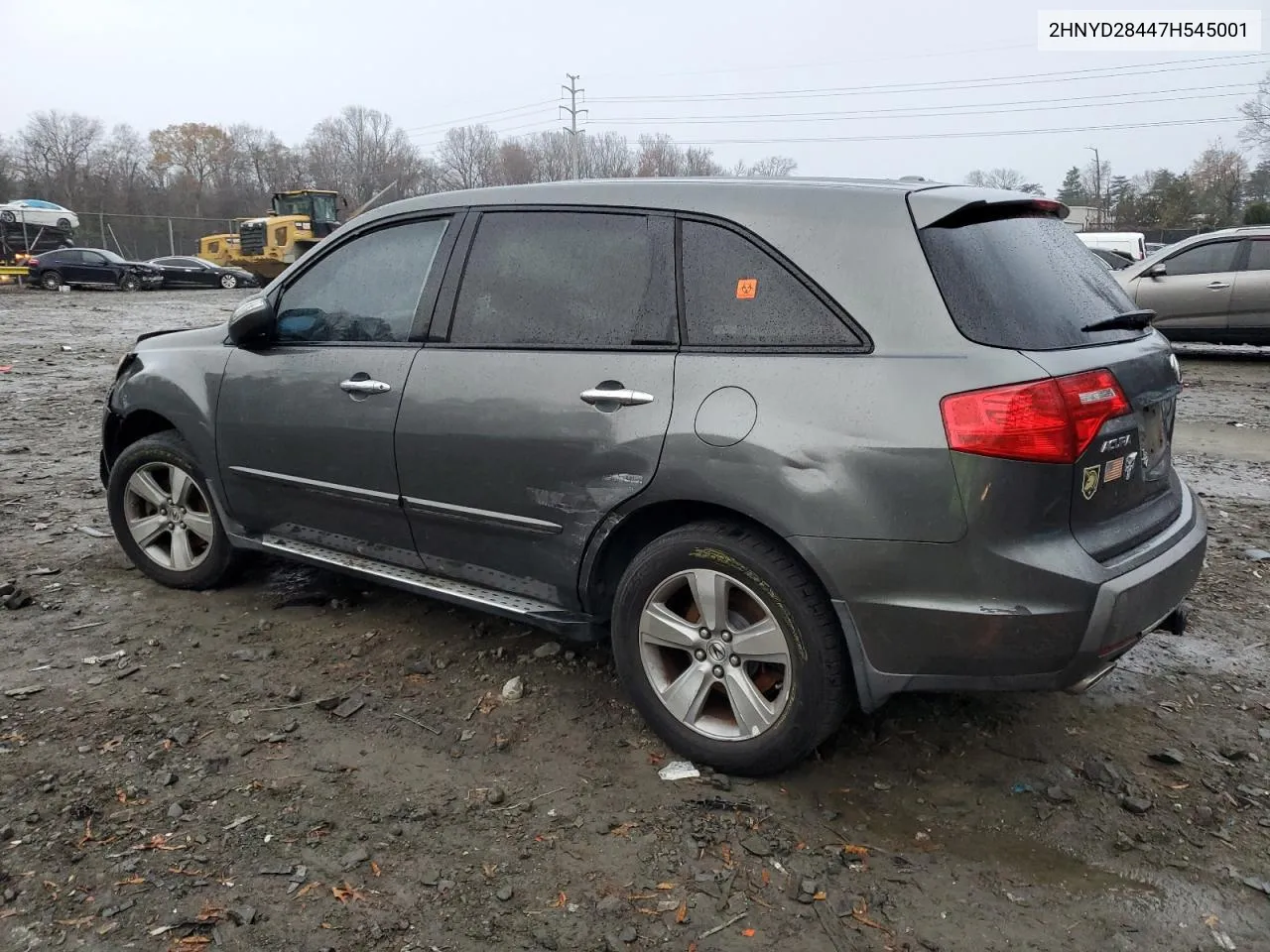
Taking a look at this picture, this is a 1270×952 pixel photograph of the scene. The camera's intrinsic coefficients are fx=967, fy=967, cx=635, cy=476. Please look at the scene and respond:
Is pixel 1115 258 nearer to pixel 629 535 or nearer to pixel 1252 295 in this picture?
pixel 1252 295

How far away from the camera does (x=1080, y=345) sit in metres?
2.66

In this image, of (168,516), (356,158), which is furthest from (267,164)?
(168,516)

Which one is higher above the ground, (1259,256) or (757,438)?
(1259,256)

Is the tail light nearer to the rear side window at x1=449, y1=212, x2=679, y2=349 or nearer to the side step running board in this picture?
the rear side window at x1=449, y1=212, x2=679, y2=349

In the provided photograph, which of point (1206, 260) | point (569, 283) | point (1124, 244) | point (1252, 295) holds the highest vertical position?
point (1124, 244)

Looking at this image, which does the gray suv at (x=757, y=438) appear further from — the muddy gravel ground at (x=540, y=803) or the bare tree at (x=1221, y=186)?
the bare tree at (x=1221, y=186)

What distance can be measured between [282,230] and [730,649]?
1469 inches

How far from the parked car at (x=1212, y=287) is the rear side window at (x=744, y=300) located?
1065 centimetres

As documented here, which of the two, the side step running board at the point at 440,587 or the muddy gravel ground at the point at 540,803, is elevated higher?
the side step running board at the point at 440,587

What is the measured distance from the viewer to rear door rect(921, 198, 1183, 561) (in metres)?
2.54

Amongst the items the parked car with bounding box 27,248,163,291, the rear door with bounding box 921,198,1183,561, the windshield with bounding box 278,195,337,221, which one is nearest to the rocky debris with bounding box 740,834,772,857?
the rear door with bounding box 921,198,1183,561

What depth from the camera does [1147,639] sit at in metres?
4.00

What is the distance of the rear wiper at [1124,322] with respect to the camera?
280 centimetres

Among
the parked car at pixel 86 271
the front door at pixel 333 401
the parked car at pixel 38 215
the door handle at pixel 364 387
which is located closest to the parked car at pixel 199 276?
the parked car at pixel 86 271
